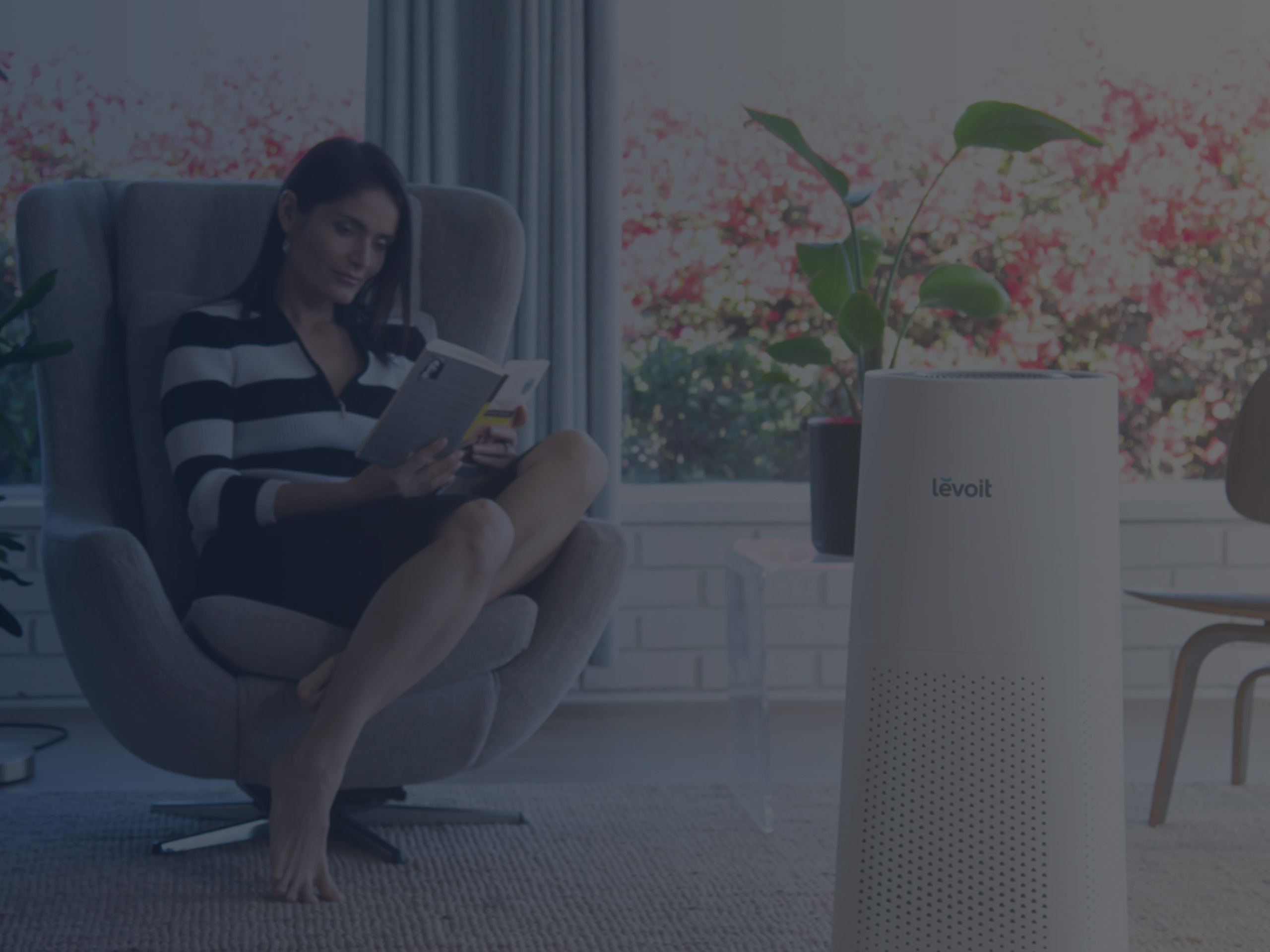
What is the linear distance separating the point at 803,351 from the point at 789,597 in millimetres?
959

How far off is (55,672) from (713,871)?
1.63m

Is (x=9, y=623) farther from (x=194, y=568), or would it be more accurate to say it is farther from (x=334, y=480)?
(x=334, y=480)

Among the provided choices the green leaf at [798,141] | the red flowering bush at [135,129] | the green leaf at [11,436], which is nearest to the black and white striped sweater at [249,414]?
the green leaf at [11,436]

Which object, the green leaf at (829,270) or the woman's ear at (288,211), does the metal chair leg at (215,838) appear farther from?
the green leaf at (829,270)

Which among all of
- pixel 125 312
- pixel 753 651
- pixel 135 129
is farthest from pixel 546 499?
pixel 135 129

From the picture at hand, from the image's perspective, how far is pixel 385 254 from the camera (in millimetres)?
2016

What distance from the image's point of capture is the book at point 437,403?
5.49 feet

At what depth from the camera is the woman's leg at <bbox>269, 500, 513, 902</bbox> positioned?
1606 millimetres

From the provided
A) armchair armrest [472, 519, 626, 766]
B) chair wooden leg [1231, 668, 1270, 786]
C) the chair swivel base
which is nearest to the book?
armchair armrest [472, 519, 626, 766]

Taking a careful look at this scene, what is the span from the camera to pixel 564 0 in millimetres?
2678

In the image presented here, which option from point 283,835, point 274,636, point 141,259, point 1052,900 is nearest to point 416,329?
point 141,259

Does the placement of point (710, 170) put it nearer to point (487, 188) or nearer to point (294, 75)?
point (487, 188)

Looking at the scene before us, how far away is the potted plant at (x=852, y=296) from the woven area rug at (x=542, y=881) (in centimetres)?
51

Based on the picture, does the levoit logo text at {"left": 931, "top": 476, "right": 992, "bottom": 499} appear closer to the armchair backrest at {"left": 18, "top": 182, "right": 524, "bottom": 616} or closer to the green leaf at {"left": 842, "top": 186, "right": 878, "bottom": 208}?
the green leaf at {"left": 842, "top": 186, "right": 878, "bottom": 208}
